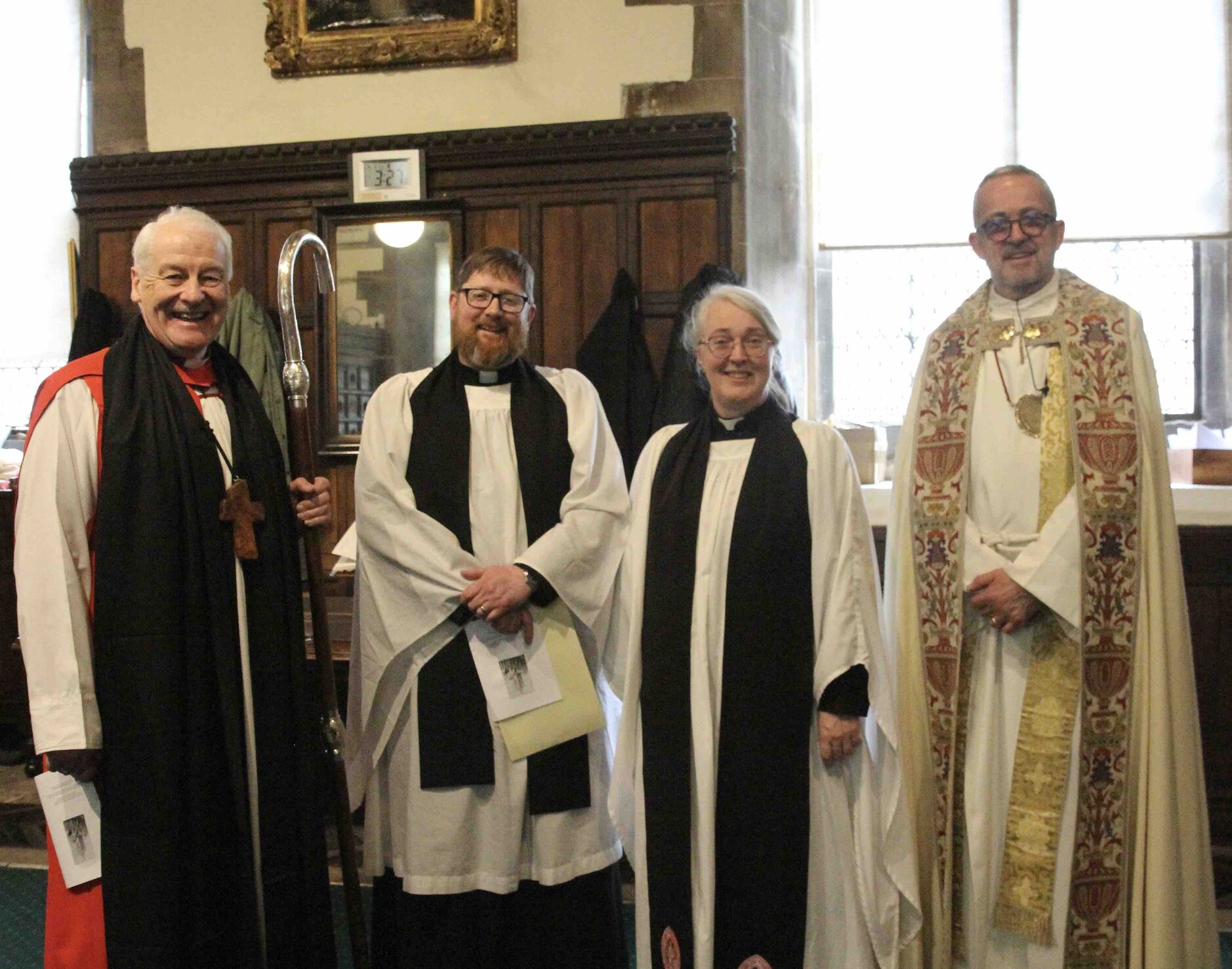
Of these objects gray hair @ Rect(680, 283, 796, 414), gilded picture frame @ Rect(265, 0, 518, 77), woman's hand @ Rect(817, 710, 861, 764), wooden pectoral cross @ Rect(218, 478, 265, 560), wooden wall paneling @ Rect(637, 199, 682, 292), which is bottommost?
woman's hand @ Rect(817, 710, 861, 764)

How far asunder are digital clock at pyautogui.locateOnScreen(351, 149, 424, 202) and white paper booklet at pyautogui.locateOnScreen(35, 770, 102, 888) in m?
3.56

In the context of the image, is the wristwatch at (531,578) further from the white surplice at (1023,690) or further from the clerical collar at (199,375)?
the white surplice at (1023,690)

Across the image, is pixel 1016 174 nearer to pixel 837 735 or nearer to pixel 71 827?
pixel 837 735

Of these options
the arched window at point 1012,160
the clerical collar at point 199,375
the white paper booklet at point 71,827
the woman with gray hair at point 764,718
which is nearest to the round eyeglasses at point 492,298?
the woman with gray hair at point 764,718

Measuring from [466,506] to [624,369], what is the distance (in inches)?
81.7

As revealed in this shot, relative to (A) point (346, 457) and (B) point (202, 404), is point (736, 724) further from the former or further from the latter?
(A) point (346, 457)

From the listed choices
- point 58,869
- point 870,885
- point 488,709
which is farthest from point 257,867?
point 870,885

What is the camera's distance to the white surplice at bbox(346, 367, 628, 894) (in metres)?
2.91

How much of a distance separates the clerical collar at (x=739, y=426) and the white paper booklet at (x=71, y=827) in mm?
1572

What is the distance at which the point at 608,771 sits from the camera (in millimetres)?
3076

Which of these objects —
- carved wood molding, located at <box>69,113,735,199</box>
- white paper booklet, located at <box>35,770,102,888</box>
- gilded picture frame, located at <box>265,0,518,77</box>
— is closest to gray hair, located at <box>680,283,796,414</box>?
white paper booklet, located at <box>35,770,102,888</box>

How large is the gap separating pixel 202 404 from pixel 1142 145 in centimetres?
468

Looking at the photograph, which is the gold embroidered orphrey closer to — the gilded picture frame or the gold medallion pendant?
the gold medallion pendant

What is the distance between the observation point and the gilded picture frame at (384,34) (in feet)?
17.7
